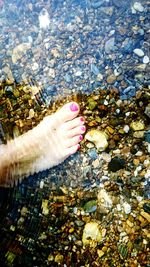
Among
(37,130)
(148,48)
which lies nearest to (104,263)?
(37,130)

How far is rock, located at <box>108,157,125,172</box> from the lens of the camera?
2393 millimetres

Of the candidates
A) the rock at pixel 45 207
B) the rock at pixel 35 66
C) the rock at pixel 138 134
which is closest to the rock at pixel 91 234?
the rock at pixel 45 207

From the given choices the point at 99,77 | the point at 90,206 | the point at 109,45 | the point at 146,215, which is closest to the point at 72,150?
the point at 90,206

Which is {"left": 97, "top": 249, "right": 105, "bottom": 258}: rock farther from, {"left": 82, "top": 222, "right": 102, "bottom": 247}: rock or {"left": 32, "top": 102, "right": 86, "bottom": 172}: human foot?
{"left": 32, "top": 102, "right": 86, "bottom": 172}: human foot

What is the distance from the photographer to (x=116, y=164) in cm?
240

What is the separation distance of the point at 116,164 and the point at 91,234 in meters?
0.48

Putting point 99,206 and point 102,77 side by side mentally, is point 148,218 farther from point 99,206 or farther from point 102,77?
point 102,77

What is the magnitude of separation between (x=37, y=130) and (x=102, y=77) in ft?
2.00

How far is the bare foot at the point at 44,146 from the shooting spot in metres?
2.59

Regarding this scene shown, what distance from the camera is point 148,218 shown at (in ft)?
7.48

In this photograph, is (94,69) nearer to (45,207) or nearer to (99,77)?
(99,77)

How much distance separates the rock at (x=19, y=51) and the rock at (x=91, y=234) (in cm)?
132

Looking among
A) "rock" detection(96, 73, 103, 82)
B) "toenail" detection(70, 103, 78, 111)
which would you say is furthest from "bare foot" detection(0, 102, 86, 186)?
"rock" detection(96, 73, 103, 82)

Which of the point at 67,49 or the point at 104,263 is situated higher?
the point at 67,49
